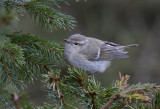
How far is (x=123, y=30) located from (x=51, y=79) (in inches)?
191

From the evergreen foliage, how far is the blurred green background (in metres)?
3.39

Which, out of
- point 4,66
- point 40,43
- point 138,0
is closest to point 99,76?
point 138,0

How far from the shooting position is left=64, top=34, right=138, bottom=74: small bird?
3.45 m

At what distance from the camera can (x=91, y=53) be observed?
3.70 metres

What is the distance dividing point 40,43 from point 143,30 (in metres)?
4.51

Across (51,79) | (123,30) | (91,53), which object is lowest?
(91,53)

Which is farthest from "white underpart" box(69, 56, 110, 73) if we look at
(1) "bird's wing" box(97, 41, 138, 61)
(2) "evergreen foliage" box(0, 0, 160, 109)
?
Answer: (2) "evergreen foliage" box(0, 0, 160, 109)

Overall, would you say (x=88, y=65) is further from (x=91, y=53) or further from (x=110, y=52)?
(x=110, y=52)

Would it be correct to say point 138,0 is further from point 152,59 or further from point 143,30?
point 152,59

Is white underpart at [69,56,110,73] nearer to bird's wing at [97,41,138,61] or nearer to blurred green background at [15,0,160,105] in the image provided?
bird's wing at [97,41,138,61]

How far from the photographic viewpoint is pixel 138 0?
230 inches

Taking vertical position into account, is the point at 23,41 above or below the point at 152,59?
above

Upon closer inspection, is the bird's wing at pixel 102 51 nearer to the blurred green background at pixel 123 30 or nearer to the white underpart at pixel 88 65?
the white underpart at pixel 88 65

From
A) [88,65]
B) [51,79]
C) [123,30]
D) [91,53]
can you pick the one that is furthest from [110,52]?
[51,79]
